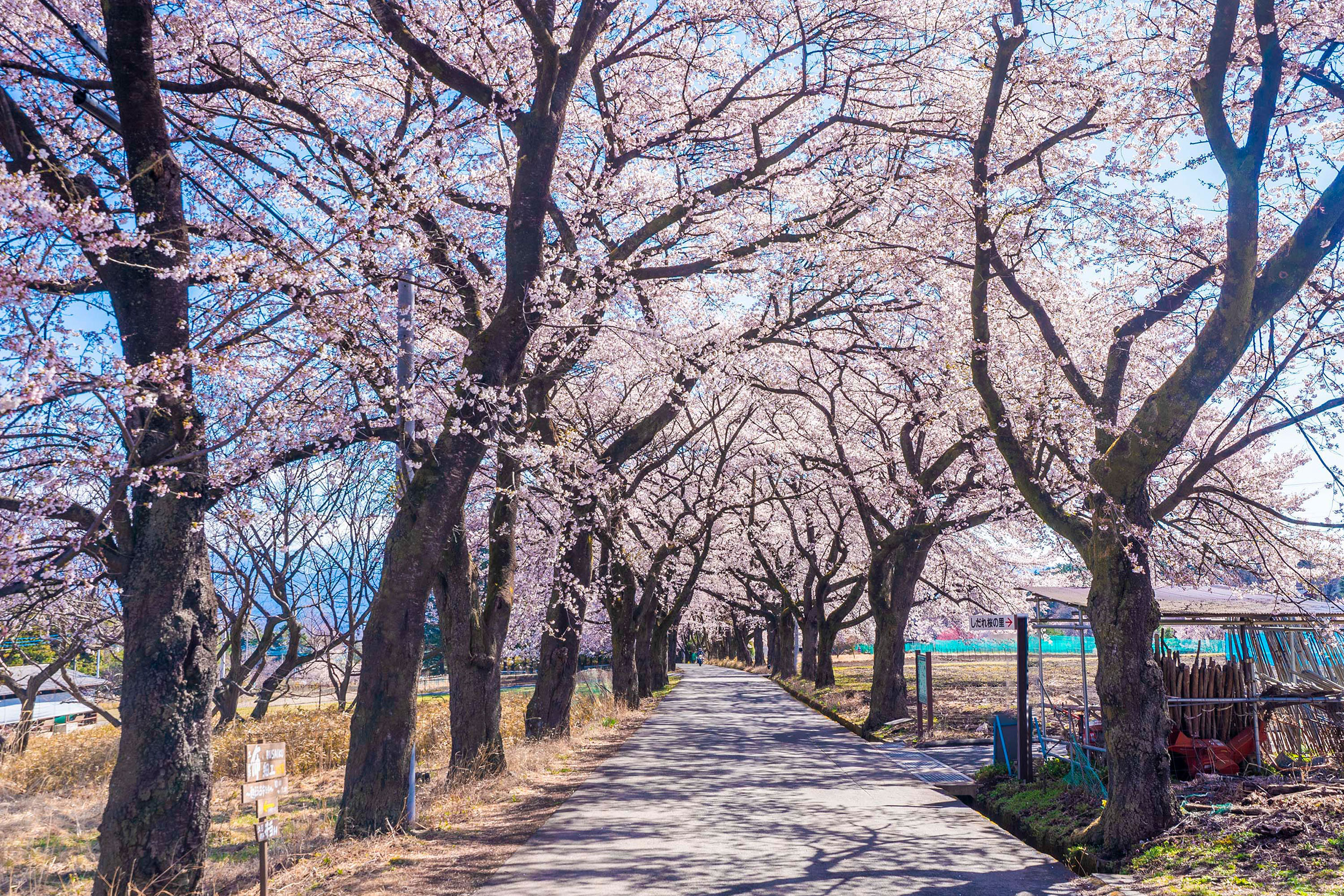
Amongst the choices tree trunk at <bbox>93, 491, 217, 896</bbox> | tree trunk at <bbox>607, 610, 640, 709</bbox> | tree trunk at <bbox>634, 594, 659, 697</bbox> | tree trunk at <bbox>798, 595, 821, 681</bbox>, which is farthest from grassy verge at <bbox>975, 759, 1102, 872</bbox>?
tree trunk at <bbox>798, 595, 821, 681</bbox>

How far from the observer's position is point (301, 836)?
385 inches

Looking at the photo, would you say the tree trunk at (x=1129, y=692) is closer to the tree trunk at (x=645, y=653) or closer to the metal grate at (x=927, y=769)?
the metal grate at (x=927, y=769)

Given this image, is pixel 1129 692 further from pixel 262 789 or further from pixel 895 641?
pixel 895 641

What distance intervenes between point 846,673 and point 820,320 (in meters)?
32.9

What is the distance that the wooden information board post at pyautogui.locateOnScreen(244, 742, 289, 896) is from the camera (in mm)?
6070

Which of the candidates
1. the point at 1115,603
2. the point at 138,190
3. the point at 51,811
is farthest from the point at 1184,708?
the point at 51,811

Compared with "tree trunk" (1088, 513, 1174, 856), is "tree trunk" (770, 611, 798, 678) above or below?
below

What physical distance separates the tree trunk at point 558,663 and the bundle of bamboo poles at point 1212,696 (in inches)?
408

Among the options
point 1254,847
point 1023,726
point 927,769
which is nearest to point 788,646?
point 927,769

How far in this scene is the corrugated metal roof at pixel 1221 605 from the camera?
1211 centimetres

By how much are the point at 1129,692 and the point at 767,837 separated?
12.8 ft

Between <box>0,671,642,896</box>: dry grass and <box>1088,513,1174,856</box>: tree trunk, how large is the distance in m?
6.68

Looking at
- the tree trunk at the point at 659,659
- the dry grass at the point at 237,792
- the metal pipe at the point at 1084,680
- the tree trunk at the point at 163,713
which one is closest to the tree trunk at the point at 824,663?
the tree trunk at the point at 659,659

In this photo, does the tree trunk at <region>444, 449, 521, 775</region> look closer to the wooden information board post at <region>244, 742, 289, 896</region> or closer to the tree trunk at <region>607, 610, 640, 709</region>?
the wooden information board post at <region>244, 742, 289, 896</region>
